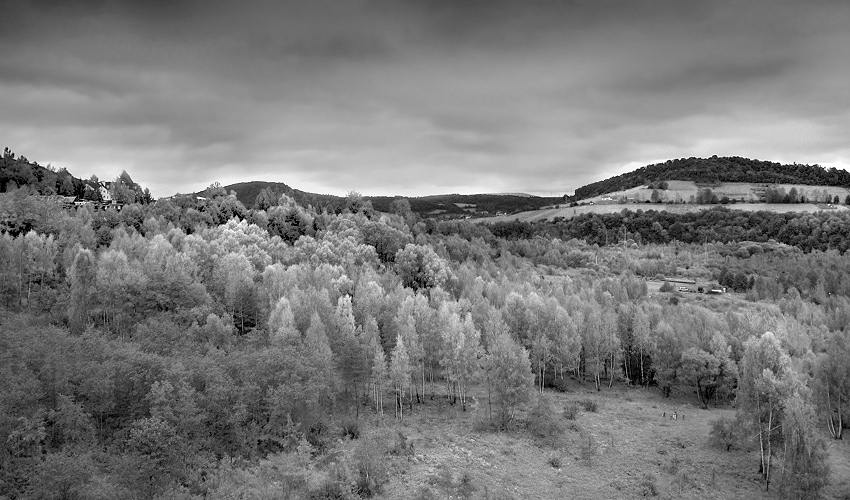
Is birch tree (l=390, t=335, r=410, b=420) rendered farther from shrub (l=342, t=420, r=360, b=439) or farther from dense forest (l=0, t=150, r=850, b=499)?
shrub (l=342, t=420, r=360, b=439)

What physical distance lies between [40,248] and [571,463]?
99580mm

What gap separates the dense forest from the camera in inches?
1657

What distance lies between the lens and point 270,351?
55.5 meters

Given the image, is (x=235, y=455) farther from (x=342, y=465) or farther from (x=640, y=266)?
(x=640, y=266)

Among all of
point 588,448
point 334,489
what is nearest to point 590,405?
point 588,448

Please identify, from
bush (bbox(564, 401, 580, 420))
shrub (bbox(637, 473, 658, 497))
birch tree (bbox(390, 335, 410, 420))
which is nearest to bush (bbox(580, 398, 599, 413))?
bush (bbox(564, 401, 580, 420))

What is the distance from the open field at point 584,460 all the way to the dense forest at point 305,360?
1856 millimetres

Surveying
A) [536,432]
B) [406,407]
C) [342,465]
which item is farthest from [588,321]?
[342,465]

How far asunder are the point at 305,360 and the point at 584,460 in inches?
1303

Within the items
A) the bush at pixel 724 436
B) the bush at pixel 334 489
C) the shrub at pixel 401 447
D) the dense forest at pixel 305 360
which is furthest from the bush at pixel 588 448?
the bush at pixel 334 489

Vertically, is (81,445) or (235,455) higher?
(81,445)

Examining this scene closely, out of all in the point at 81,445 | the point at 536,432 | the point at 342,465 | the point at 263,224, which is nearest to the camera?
the point at 81,445

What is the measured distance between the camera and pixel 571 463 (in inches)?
2207

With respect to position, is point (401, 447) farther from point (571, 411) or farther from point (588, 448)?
point (571, 411)
